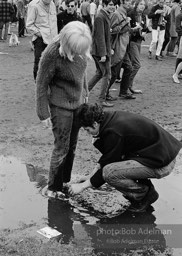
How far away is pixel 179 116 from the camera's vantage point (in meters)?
7.98

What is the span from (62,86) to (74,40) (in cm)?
55

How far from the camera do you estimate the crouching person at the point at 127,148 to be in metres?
4.16

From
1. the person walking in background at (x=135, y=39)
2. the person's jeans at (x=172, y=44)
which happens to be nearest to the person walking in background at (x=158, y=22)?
the person's jeans at (x=172, y=44)

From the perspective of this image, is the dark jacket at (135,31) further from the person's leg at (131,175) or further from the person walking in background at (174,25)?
the person walking in background at (174,25)

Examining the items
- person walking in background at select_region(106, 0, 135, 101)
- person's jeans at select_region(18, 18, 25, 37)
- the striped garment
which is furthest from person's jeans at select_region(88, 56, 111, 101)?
person's jeans at select_region(18, 18, 25, 37)

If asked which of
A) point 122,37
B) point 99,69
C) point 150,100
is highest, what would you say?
point 122,37

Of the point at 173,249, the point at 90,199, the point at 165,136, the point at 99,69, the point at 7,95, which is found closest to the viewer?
the point at 173,249

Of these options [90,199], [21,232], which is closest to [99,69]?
[90,199]

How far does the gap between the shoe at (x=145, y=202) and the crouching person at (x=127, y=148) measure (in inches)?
4.4

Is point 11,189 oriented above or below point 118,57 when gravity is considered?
below

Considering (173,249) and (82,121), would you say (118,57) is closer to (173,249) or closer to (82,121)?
(82,121)

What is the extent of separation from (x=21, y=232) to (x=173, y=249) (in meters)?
1.37

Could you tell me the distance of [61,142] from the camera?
179 inches

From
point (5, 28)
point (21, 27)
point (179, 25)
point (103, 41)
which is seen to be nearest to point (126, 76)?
point (103, 41)
